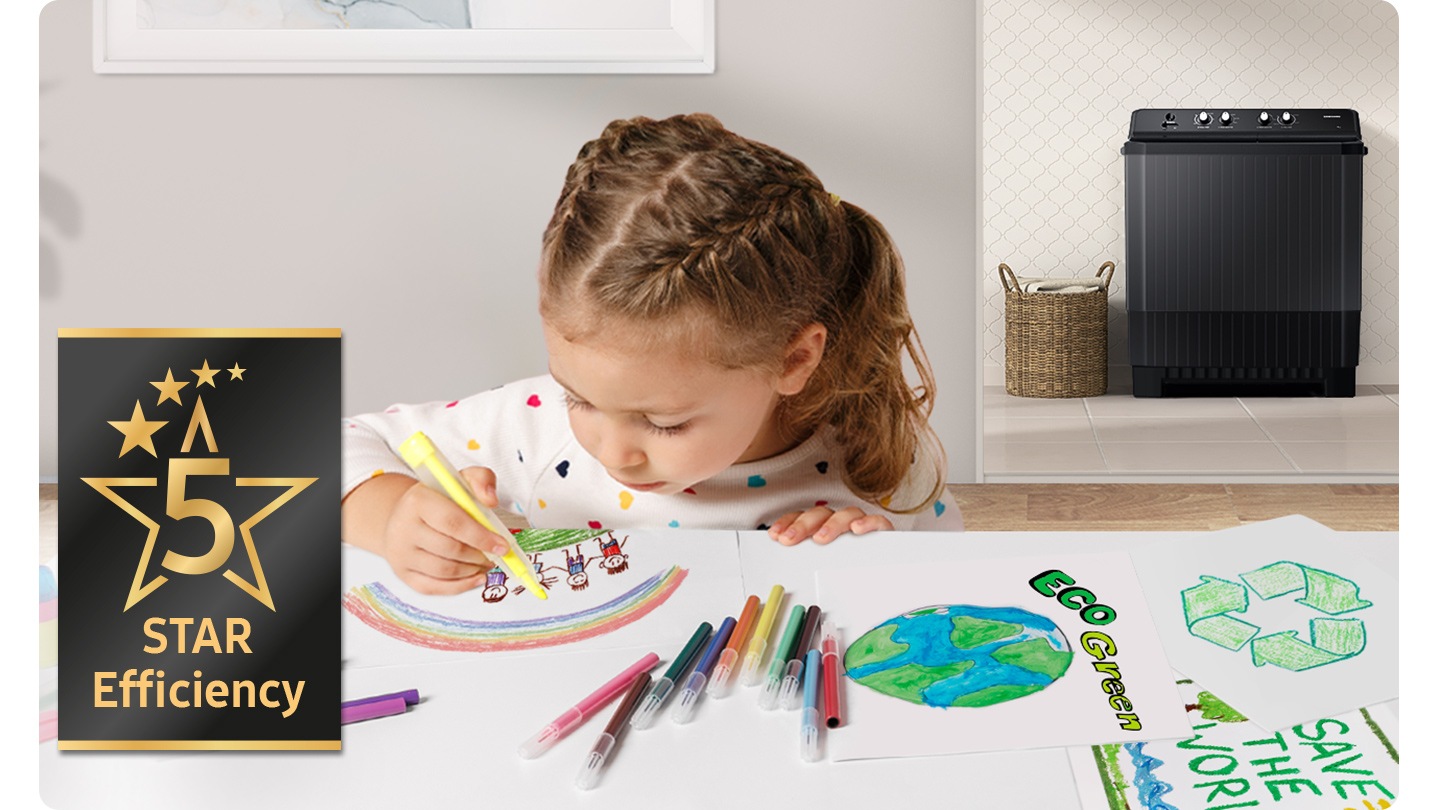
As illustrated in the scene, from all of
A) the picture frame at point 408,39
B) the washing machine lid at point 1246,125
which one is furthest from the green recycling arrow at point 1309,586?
the washing machine lid at point 1246,125

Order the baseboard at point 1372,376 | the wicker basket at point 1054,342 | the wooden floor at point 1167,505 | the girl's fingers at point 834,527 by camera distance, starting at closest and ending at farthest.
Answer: the girl's fingers at point 834,527
the wooden floor at point 1167,505
the wicker basket at point 1054,342
the baseboard at point 1372,376

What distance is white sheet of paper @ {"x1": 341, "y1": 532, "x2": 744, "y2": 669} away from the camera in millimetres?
603

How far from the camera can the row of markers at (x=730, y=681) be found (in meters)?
0.50

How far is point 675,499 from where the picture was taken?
3.53 ft

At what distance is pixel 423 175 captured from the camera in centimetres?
161

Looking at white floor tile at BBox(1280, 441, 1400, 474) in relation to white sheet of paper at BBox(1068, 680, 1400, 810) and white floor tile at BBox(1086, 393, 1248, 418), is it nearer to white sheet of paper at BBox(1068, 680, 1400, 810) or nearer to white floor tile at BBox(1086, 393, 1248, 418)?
white floor tile at BBox(1086, 393, 1248, 418)

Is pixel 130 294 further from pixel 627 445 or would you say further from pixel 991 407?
pixel 991 407

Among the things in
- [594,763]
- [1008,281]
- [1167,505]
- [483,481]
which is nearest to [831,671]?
[594,763]

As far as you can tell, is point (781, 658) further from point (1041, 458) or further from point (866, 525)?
point (1041, 458)

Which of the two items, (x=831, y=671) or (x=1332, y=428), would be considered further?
(x=1332, y=428)

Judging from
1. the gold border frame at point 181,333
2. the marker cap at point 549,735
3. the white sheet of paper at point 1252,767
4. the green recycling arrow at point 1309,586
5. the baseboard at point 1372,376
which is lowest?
the white sheet of paper at point 1252,767

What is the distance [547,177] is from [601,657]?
A: 3.62 ft

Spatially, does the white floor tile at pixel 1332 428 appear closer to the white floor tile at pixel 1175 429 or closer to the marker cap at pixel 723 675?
the white floor tile at pixel 1175 429

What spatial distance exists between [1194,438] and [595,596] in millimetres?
1915
